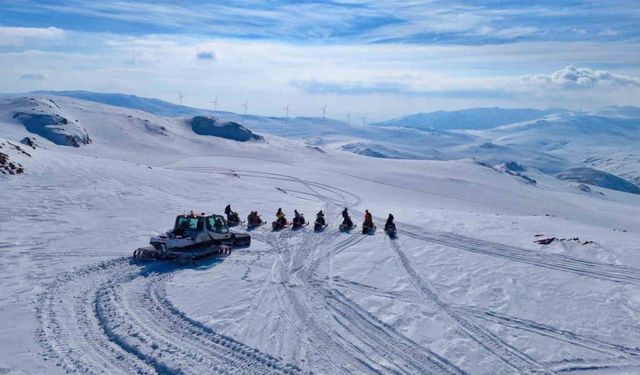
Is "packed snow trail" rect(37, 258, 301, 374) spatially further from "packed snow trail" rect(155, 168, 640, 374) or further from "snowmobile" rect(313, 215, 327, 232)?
"snowmobile" rect(313, 215, 327, 232)

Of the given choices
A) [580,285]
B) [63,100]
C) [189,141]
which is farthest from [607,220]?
[63,100]

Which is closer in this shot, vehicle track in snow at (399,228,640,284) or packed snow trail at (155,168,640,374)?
packed snow trail at (155,168,640,374)

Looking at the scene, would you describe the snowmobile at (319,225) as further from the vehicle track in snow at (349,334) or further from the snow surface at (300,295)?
the vehicle track in snow at (349,334)

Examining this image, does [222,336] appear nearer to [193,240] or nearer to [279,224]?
[193,240]

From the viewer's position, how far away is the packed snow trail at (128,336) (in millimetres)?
11688

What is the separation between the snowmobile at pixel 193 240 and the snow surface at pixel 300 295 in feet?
2.00

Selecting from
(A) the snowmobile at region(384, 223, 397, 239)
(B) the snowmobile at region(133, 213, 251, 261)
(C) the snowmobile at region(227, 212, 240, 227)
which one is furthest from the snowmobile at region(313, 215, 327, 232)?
(B) the snowmobile at region(133, 213, 251, 261)

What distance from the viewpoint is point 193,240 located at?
21766mm

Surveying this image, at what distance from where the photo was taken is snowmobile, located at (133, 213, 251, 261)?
835 inches

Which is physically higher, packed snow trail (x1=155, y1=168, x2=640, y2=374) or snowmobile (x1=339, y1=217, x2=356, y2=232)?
packed snow trail (x1=155, y1=168, x2=640, y2=374)

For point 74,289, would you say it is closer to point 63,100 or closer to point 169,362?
point 169,362

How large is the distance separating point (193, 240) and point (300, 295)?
648cm

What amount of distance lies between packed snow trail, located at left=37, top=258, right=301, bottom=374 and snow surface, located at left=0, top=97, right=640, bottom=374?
5cm

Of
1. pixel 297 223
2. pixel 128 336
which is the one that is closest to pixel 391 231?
pixel 297 223
